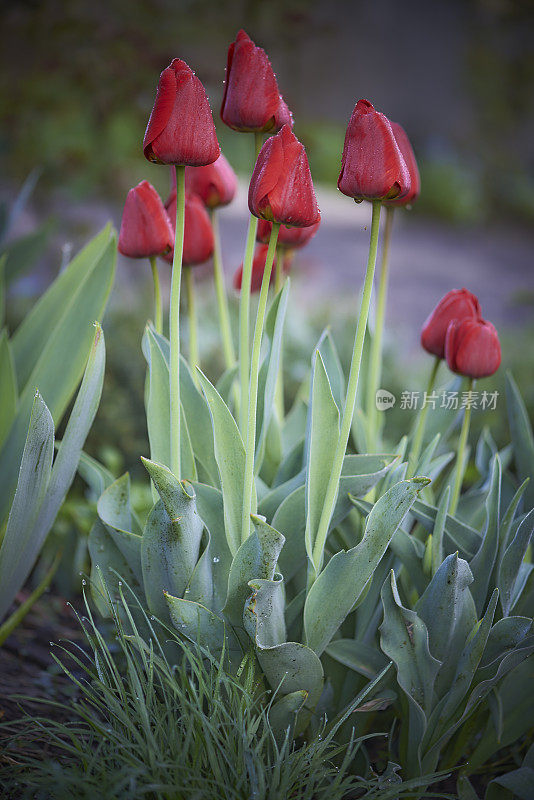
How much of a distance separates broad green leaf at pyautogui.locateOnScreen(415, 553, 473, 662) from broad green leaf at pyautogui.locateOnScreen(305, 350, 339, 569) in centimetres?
17

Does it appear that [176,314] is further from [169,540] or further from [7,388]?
[7,388]

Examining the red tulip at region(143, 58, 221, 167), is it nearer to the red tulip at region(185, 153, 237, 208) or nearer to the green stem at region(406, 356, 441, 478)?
the red tulip at region(185, 153, 237, 208)

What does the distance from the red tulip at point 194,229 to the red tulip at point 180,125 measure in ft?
0.76

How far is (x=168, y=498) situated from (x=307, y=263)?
151 inches

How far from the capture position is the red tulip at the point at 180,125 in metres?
0.83

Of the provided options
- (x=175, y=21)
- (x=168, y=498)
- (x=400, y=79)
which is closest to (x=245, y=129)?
(x=168, y=498)

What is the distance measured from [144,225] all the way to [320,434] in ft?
1.22

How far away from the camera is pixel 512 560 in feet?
3.28

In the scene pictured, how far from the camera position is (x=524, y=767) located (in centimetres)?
99

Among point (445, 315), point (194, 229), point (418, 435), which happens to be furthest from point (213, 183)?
point (418, 435)

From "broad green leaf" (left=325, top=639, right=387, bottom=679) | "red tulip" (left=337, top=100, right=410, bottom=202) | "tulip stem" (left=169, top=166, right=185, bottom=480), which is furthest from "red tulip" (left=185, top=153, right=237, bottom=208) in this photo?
"broad green leaf" (left=325, top=639, right=387, bottom=679)

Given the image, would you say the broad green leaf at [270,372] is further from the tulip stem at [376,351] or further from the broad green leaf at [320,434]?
the tulip stem at [376,351]

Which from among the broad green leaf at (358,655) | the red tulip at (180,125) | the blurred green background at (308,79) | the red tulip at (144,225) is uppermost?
the blurred green background at (308,79)

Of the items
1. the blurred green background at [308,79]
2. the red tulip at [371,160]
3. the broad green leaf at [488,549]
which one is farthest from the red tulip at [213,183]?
the blurred green background at [308,79]
